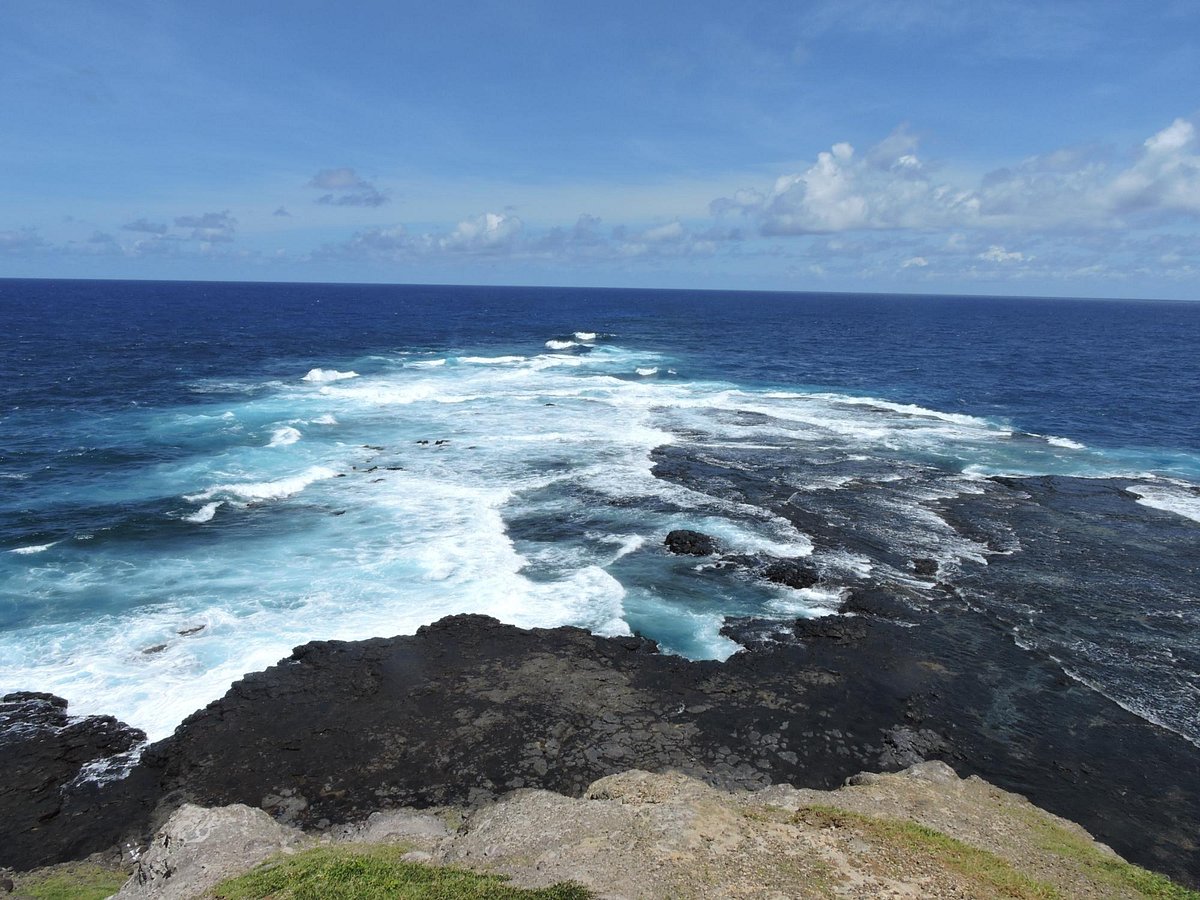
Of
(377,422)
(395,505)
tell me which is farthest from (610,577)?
(377,422)

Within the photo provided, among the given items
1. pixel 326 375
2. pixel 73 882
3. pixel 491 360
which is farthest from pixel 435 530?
pixel 491 360

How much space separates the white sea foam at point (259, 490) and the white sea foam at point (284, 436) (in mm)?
9572

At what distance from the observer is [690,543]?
127 feet

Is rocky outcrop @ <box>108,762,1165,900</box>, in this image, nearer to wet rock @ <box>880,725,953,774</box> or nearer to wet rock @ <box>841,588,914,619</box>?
wet rock @ <box>880,725,953,774</box>

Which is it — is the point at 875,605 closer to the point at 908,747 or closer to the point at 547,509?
the point at 908,747

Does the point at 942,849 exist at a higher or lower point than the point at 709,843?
lower

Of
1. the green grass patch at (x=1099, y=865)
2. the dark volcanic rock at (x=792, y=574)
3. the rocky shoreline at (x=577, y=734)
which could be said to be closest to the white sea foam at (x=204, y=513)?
the rocky shoreline at (x=577, y=734)

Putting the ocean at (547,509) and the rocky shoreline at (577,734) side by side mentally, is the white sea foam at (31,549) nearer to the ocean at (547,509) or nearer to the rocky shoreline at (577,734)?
the ocean at (547,509)

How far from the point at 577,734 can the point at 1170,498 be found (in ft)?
155

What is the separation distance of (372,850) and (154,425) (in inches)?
2268

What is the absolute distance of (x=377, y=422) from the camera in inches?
2589

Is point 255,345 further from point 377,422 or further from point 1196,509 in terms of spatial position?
point 1196,509

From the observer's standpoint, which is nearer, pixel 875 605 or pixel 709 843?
pixel 709 843

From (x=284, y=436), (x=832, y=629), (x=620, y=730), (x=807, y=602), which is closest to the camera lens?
(x=620, y=730)
